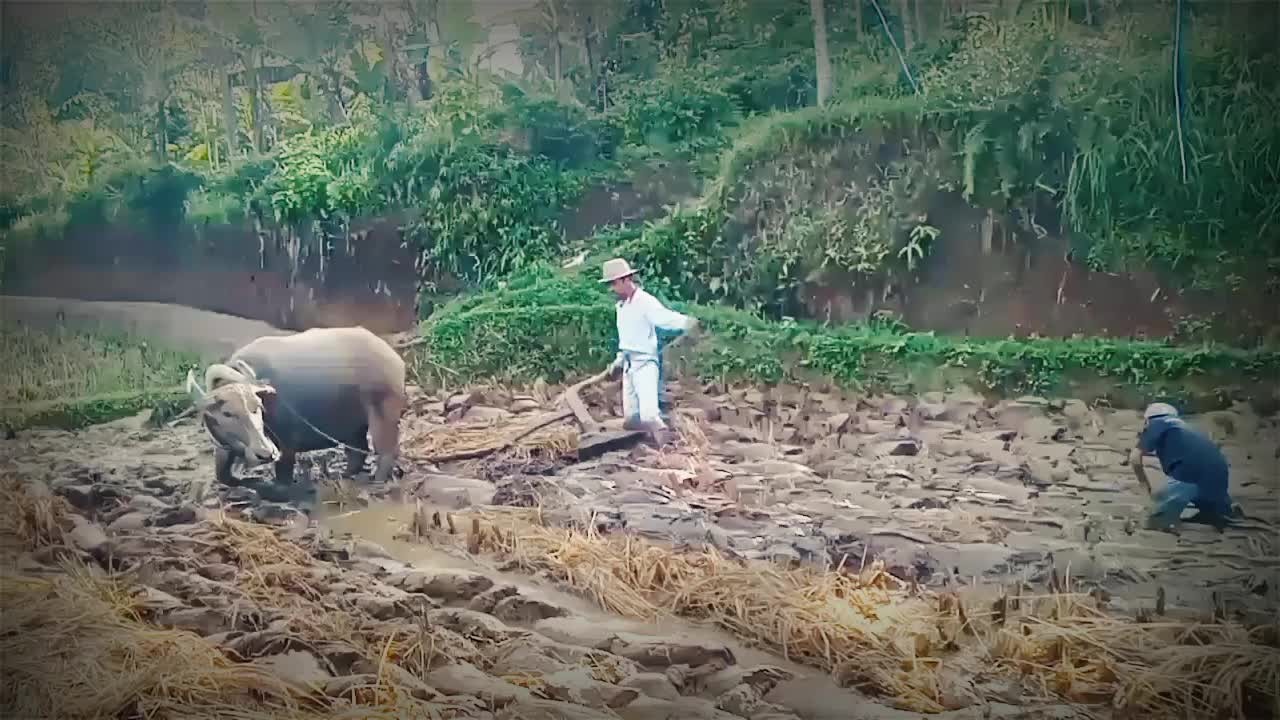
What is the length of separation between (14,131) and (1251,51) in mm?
3516

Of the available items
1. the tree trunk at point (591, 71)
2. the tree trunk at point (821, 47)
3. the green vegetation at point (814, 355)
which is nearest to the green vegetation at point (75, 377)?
the green vegetation at point (814, 355)

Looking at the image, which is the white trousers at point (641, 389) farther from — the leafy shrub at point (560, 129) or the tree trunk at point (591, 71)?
the tree trunk at point (591, 71)

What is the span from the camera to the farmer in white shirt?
9.29 ft

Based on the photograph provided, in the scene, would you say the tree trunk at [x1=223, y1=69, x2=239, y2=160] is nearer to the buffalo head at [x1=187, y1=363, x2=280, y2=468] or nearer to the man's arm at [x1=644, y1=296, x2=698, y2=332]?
the buffalo head at [x1=187, y1=363, x2=280, y2=468]

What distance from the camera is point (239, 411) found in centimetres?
303

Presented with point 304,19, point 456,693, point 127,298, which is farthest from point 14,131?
point 456,693

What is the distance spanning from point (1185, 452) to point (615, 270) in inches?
60.0

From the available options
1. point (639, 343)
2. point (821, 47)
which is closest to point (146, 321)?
point (639, 343)

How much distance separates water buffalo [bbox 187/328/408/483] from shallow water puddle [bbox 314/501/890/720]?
129mm

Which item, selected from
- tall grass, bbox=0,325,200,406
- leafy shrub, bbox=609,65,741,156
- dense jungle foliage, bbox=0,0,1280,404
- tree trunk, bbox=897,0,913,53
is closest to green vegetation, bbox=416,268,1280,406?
dense jungle foliage, bbox=0,0,1280,404

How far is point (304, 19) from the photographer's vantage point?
3.03 m

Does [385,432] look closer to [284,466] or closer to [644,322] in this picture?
[284,466]

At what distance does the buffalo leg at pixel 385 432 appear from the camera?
2.96 meters

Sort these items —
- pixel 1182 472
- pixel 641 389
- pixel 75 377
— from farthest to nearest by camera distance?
pixel 75 377, pixel 641 389, pixel 1182 472
